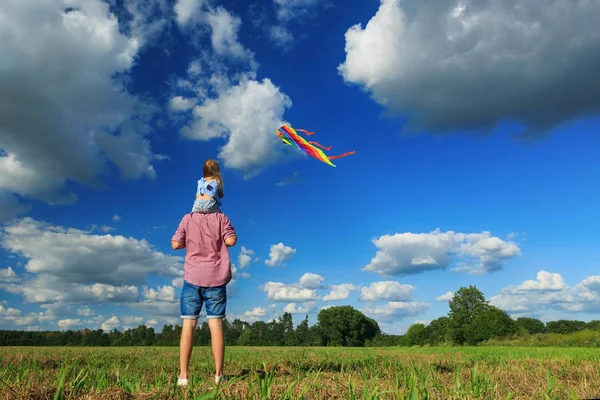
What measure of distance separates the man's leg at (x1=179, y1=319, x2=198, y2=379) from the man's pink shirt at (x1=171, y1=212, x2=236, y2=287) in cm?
47

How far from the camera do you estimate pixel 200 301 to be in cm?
511

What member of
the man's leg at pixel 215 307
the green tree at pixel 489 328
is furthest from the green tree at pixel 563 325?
the man's leg at pixel 215 307

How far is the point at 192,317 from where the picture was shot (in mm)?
5043

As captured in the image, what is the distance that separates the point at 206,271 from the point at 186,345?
2.77 ft

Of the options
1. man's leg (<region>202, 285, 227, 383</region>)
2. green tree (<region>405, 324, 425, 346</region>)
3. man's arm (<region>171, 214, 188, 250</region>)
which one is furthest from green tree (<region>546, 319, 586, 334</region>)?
man's arm (<region>171, 214, 188, 250</region>)

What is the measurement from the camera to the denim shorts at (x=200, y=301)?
199 inches

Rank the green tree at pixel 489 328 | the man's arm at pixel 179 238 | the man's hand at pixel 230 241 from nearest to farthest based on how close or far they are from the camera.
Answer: the man's hand at pixel 230 241, the man's arm at pixel 179 238, the green tree at pixel 489 328

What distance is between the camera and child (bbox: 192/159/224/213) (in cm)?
541

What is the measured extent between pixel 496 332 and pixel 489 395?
59.5 m

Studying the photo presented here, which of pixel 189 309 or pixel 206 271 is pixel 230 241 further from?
pixel 189 309

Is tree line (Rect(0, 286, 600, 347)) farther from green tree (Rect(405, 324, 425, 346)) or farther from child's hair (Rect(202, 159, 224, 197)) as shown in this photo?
child's hair (Rect(202, 159, 224, 197))

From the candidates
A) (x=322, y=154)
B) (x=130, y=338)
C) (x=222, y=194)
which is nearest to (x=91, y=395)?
(x=222, y=194)

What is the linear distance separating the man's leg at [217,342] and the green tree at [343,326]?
8429 centimetres

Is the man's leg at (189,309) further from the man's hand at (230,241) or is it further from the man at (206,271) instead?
the man's hand at (230,241)
